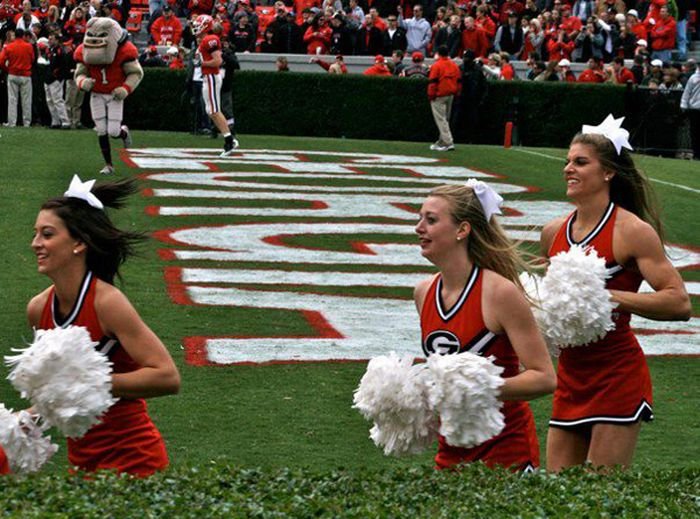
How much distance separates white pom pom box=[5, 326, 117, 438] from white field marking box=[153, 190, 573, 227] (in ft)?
34.4

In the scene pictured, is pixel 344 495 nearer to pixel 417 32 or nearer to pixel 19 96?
pixel 19 96

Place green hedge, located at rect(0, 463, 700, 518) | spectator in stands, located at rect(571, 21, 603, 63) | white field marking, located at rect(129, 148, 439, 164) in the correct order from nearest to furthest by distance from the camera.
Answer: green hedge, located at rect(0, 463, 700, 518)
white field marking, located at rect(129, 148, 439, 164)
spectator in stands, located at rect(571, 21, 603, 63)

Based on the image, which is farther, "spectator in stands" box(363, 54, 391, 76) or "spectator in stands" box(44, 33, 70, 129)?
"spectator in stands" box(363, 54, 391, 76)

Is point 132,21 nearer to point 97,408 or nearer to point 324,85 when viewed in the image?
point 324,85

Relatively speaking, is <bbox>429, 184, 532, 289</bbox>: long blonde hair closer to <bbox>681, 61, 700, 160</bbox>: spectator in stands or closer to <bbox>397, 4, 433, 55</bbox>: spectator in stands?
<bbox>681, 61, 700, 160</bbox>: spectator in stands

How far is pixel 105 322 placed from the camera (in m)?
4.65

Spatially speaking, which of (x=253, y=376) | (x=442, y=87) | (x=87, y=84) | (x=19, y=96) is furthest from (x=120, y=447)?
(x=19, y=96)

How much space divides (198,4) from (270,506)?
27059mm

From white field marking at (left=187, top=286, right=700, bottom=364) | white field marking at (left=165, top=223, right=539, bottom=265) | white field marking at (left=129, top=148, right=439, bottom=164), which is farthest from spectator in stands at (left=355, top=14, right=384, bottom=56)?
white field marking at (left=187, top=286, right=700, bottom=364)

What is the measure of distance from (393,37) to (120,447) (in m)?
25.1

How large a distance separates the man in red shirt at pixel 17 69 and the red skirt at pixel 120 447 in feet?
69.4

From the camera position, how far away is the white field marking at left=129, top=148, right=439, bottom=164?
20.8 metres

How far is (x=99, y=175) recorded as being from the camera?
672 inches

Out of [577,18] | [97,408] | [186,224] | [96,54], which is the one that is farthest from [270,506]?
[577,18]
